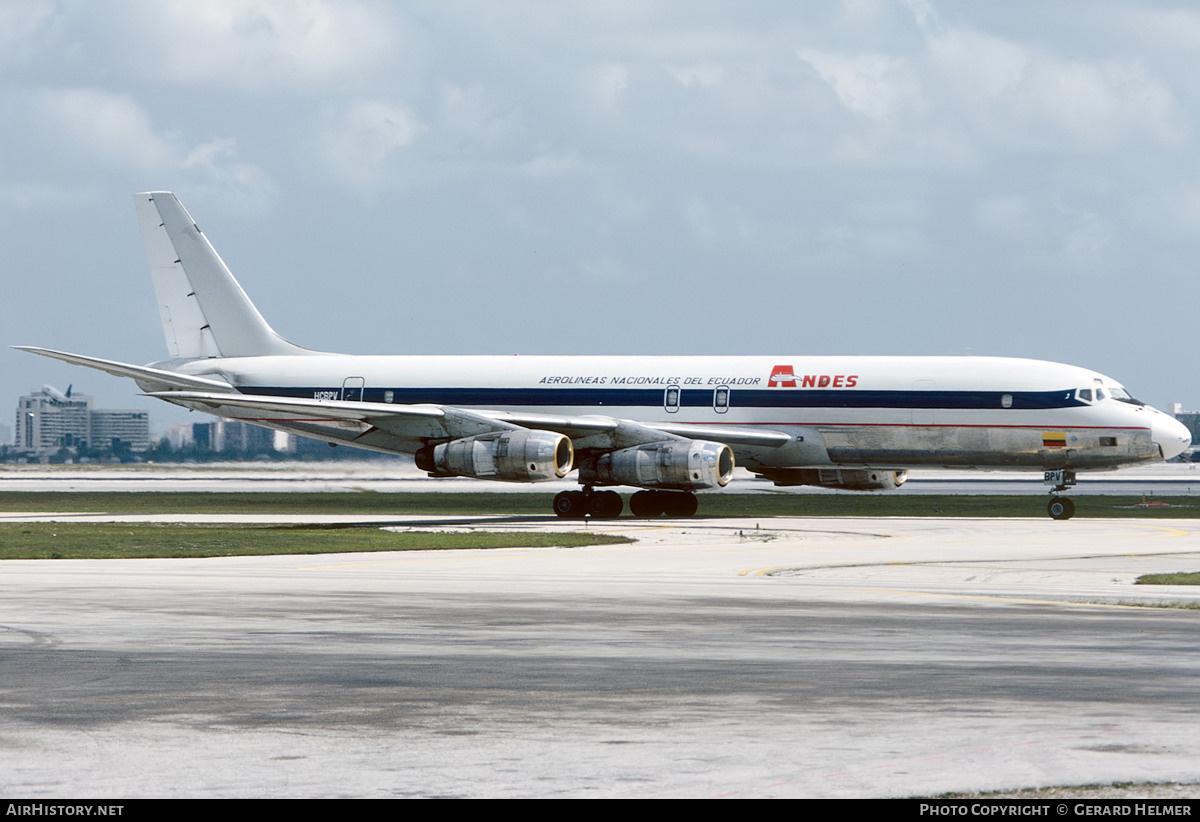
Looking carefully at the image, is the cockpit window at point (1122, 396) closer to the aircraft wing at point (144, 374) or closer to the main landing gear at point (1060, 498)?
the main landing gear at point (1060, 498)

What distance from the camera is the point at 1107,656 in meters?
15.5

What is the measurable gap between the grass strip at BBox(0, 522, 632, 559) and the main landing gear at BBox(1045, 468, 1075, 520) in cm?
1542

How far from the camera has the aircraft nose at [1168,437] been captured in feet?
151

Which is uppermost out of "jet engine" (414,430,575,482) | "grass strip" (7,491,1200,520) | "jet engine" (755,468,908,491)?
"jet engine" (414,430,575,482)

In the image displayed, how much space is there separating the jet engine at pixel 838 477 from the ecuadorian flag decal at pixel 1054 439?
5.55 metres

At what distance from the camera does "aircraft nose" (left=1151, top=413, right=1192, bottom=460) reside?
45.9 metres

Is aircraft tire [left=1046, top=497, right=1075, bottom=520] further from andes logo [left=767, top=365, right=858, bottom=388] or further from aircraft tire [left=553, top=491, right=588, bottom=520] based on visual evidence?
aircraft tire [left=553, top=491, right=588, bottom=520]

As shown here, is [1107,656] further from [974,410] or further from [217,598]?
[974,410]

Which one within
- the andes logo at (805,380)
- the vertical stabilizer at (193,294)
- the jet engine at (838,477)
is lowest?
the jet engine at (838,477)

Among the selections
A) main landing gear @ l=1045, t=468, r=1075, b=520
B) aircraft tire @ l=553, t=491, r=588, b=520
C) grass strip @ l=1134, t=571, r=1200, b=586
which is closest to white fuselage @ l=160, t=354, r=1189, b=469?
main landing gear @ l=1045, t=468, r=1075, b=520

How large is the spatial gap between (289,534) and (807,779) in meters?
27.4

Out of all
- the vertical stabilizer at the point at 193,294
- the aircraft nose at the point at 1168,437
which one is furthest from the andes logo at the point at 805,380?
the vertical stabilizer at the point at 193,294

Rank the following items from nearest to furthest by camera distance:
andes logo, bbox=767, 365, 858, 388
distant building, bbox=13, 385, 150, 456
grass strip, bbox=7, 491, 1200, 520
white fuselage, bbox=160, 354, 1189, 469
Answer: white fuselage, bbox=160, 354, 1189, 469, andes logo, bbox=767, 365, 858, 388, grass strip, bbox=7, 491, 1200, 520, distant building, bbox=13, 385, 150, 456
